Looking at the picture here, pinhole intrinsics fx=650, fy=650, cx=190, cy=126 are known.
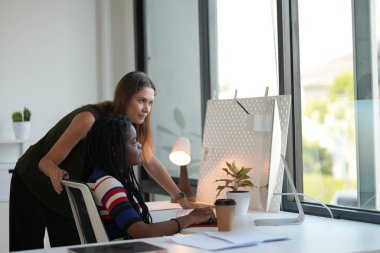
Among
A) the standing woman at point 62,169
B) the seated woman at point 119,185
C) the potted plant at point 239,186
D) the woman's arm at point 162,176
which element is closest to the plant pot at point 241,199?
the potted plant at point 239,186

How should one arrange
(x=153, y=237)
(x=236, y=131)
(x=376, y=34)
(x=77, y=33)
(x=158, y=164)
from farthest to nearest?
(x=77, y=33) < (x=158, y=164) < (x=236, y=131) < (x=376, y=34) < (x=153, y=237)

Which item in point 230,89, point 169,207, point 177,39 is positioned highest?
point 177,39

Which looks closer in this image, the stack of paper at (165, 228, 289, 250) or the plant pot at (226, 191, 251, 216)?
the stack of paper at (165, 228, 289, 250)

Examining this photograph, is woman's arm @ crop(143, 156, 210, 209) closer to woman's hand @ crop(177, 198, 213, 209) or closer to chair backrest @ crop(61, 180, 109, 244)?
woman's hand @ crop(177, 198, 213, 209)

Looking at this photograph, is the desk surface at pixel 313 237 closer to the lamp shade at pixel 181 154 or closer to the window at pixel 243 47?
the lamp shade at pixel 181 154

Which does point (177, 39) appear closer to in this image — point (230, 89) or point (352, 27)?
point (230, 89)

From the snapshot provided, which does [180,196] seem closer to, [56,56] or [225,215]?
[225,215]

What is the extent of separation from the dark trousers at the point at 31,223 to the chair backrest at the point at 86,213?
65 cm

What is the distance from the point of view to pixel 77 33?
437 centimetres

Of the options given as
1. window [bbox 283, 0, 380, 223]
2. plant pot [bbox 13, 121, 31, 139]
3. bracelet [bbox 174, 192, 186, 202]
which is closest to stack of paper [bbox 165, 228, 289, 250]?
window [bbox 283, 0, 380, 223]

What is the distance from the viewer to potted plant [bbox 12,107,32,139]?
403cm

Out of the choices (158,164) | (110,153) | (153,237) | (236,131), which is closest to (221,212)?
(153,237)

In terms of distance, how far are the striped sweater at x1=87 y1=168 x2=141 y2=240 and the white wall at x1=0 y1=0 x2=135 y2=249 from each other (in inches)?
83.7

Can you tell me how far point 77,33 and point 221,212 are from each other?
268 cm
